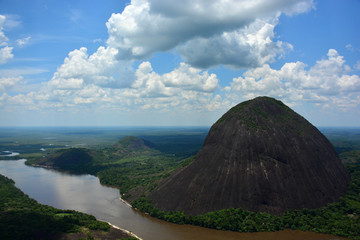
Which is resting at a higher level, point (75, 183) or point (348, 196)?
point (348, 196)

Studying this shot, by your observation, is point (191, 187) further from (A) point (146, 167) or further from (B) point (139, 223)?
(A) point (146, 167)

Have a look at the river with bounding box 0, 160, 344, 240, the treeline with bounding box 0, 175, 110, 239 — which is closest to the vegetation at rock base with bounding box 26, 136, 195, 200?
the river with bounding box 0, 160, 344, 240

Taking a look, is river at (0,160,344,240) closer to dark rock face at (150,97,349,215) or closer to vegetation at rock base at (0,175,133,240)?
dark rock face at (150,97,349,215)

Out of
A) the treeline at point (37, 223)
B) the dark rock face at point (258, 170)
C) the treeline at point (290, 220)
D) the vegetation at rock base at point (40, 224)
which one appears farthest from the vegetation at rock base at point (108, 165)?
the treeline at point (290, 220)

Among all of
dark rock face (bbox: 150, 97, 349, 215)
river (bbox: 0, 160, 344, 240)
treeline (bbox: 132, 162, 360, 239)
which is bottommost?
river (bbox: 0, 160, 344, 240)

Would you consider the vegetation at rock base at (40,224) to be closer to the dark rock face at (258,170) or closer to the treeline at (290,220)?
the treeline at (290,220)

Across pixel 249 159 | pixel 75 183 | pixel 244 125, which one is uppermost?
pixel 244 125

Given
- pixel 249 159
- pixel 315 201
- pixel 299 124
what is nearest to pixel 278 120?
pixel 299 124
